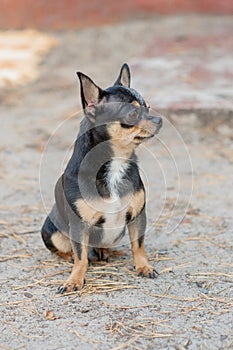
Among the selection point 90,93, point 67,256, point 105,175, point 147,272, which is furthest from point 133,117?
point 67,256

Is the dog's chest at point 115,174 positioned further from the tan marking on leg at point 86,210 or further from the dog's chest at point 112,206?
the tan marking on leg at point 86,210

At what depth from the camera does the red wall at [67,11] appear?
11.4 m

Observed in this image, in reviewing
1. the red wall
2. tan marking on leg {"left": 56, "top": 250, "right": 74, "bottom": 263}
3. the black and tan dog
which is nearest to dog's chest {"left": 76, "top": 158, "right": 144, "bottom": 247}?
the black and tan dog

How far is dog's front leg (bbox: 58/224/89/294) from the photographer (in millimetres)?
3549

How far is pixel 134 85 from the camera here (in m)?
7.44

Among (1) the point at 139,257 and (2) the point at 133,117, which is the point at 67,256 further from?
(2) the point at 133,117

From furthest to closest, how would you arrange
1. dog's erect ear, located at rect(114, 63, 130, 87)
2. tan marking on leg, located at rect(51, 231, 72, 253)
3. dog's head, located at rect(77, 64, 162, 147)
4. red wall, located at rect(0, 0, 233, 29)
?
red wall, located at rect(0, 0, 233, 29) → tan marking on leg, located at rect(51, 231, 72, 253) → dog's erect ear, located at rect(114, 63, 130, 87) → dog's head, located at rect(77, 64, 162, 147)

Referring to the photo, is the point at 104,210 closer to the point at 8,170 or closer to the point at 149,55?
the point at 8,170

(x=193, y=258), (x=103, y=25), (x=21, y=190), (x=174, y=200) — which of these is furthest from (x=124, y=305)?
(x=103, y=25)

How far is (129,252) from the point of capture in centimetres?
413

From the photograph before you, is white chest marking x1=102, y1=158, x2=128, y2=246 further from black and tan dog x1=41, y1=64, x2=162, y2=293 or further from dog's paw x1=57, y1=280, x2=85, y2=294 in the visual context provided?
dog's paw x1=57, y1=280, x2=85, y2=294

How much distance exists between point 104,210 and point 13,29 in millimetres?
8633

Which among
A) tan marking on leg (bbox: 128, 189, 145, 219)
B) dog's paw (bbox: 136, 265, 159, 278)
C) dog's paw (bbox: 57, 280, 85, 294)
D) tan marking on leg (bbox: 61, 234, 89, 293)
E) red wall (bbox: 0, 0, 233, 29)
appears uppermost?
tan marking on leg (bbox: 128, 189, 145, 219)

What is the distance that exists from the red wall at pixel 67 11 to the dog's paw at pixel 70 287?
27.8 ft
